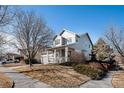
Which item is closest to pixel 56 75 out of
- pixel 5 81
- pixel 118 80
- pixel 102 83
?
pixel 102 83

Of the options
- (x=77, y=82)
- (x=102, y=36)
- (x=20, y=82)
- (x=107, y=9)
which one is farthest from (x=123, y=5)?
(x=20, y=82)

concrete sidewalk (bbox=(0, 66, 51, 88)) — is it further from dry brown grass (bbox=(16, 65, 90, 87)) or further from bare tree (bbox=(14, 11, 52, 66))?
bare tree (bbox=(14, 11, 52, 66))

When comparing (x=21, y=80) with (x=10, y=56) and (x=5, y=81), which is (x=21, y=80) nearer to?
(x=5, y=81)

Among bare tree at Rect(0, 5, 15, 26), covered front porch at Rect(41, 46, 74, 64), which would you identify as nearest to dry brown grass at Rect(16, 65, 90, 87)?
covered front porch at Rect(41, 46, 74, 64)

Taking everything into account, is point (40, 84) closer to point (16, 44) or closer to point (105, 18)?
point (16, 44)

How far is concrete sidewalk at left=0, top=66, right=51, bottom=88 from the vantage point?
6.45 m

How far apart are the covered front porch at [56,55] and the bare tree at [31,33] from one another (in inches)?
13.1

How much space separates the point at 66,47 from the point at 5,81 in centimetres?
241

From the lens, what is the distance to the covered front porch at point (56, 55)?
25.1 feet

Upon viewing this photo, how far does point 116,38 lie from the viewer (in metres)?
7.59

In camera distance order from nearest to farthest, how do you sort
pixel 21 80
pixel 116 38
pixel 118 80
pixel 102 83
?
pixel 21 80 → pixel 102 83 → pixel 118 80 → pixel 116 38

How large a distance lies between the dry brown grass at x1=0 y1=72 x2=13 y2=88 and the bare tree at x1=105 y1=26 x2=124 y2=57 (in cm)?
339

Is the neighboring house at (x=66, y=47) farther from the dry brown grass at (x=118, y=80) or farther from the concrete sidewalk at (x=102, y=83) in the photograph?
the dry brown grass at (x=118, y=80)

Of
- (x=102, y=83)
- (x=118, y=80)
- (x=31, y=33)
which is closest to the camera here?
(x=102, y=83)
